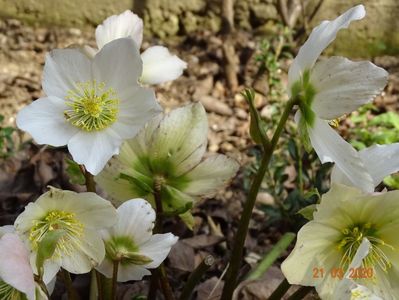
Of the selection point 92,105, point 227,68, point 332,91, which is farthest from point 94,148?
point 227,68

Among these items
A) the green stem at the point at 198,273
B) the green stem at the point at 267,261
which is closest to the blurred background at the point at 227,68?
the green stem at the point at 267,261

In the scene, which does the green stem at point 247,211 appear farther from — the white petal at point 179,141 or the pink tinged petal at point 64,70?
Answer: the pink tinged petal at point 64,70

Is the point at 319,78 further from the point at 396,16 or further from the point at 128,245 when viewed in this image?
the point at 396,16

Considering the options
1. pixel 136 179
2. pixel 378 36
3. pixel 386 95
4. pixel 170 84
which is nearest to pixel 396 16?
pixel 378 36

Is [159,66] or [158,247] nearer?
[158,247]

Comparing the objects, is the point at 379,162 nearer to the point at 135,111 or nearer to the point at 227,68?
the point at 135,111
